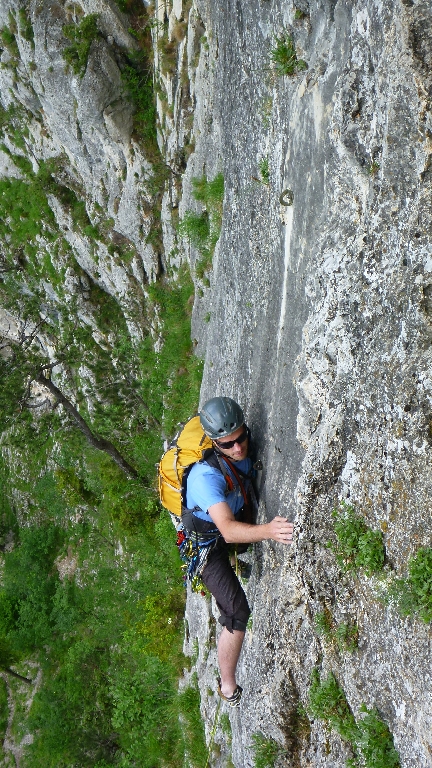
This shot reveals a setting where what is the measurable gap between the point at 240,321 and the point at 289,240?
8.26 ft

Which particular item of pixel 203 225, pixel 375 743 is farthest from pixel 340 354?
pixel 203 225

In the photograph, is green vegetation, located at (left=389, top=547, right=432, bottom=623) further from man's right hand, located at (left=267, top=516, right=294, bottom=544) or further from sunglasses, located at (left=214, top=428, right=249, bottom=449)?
sunglasses, located at (left=214, top=428, right=249, bottom=449)

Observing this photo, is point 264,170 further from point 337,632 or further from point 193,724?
point 193,724

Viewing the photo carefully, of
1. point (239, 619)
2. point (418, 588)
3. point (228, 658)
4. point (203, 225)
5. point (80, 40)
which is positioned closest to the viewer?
point (418, 588)

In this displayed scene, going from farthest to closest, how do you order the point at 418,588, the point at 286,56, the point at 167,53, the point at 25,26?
the point at 25,26 < the point at 167,53 < the point at 286,56 < the point at 418,588

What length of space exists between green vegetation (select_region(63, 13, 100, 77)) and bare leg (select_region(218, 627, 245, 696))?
1565 cm

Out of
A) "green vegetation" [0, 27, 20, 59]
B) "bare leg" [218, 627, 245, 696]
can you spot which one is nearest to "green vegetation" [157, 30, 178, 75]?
"green vegetation" [0, 27, 20, 59]

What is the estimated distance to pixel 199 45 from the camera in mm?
12695

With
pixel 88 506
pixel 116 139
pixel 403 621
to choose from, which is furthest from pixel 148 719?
pixel 116 139

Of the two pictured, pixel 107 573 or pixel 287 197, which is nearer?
pixel 287 197

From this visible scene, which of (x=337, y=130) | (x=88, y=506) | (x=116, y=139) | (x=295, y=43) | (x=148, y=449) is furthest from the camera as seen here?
(x=88, y=506)

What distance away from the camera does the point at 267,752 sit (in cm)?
573

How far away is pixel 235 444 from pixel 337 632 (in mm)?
2342

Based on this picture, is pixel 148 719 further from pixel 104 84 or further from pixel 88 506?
pixel 104 84
